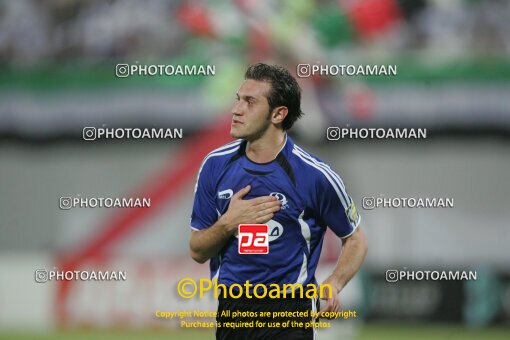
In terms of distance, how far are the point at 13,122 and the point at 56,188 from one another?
0.73 metres

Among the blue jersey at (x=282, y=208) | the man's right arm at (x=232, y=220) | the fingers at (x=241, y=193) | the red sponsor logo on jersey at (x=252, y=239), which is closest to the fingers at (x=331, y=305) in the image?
the blue jersey at (x=282, y=208)

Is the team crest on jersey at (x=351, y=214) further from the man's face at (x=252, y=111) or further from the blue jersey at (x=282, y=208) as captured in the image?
the man's face at (x=252, y=111)

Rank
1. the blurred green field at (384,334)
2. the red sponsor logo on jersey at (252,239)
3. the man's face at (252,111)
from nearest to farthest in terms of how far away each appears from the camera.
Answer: the red sponsor logo on jersey at (252,239)
the man's face at (252,111)
the blurred green field at (384,334)

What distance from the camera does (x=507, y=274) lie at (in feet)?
20.8

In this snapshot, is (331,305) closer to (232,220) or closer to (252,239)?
(252,239)

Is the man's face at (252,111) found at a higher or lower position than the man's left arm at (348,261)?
higher

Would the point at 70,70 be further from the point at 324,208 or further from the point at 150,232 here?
the point at 324,208

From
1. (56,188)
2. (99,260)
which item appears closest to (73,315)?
(99,260)

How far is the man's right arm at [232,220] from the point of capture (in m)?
3.90

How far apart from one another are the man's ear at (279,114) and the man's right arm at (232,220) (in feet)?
1.14

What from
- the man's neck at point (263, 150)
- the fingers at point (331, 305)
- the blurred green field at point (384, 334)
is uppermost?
the man's neck at point (263, 150)

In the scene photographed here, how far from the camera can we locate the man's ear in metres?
4.09

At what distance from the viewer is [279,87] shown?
408 cm

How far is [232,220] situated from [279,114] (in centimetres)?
58
